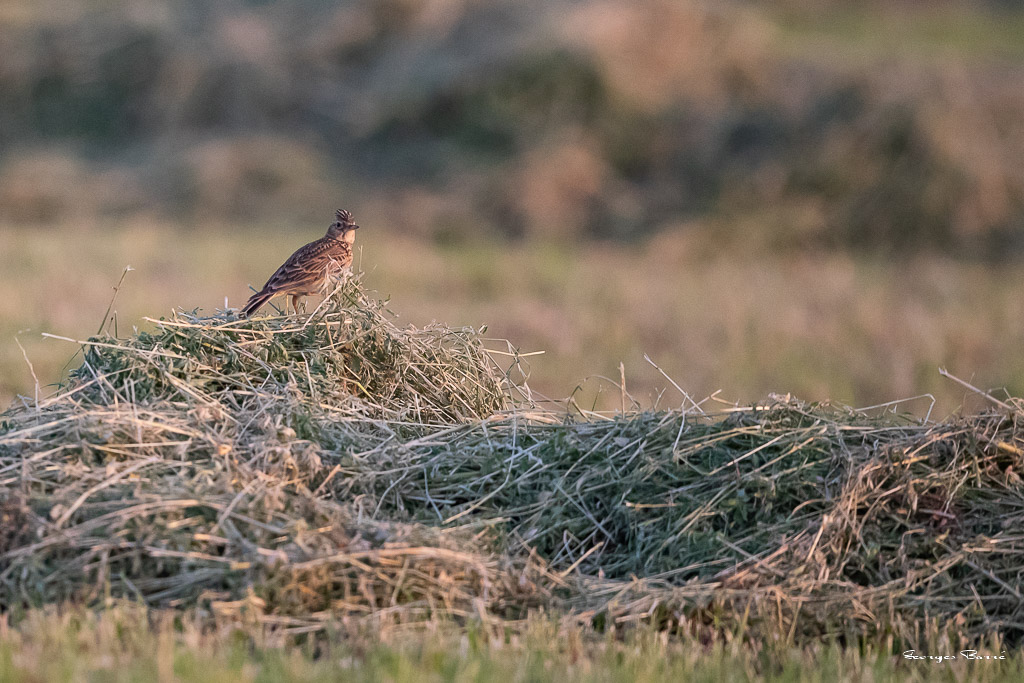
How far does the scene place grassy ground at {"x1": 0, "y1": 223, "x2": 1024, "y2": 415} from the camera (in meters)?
13.0

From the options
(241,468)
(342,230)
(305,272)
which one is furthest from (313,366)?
(342,230)

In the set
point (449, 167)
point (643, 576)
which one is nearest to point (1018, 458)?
point (643, 576)

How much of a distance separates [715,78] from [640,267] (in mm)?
9638

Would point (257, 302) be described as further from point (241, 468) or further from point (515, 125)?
point (515, 125)

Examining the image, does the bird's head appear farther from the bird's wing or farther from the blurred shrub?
the blurred shrub

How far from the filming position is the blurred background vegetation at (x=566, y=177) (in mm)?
14523

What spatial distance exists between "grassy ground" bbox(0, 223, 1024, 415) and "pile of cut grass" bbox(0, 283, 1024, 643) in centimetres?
467

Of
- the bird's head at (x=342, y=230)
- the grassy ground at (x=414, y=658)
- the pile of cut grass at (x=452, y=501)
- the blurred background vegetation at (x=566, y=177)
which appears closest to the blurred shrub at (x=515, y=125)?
the blurred background vegetation at (x=566, y=177)

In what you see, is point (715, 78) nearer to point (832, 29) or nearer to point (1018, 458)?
point (832, 29)

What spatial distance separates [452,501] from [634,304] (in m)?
11.0

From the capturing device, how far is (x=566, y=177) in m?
24.2

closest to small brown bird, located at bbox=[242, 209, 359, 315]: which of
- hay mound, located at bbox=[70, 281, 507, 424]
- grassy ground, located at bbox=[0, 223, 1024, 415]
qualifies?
hay mound, located at bbox=[70, 281, 507, 424]

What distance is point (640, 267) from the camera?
19.5 m

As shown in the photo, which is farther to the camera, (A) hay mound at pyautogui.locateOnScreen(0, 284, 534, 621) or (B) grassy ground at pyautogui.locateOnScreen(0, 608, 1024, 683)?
(A) hay mound at pyautogui.locateOnScreen(0, 284, 534, 621)
